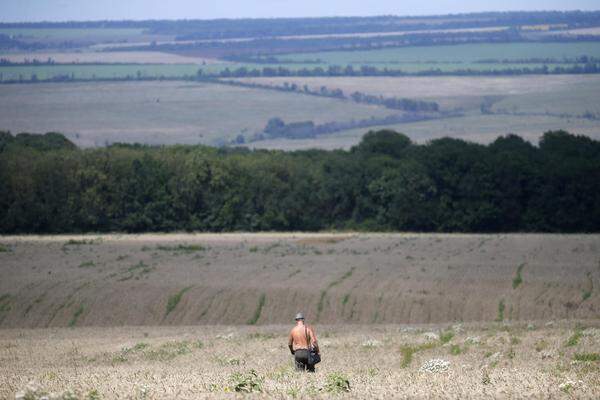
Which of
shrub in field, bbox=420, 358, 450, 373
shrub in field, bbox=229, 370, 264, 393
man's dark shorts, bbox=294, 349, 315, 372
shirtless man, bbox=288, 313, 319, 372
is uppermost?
shrub in field, bbox=229, 370, 264, 393

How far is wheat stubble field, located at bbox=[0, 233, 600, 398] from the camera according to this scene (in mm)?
19500

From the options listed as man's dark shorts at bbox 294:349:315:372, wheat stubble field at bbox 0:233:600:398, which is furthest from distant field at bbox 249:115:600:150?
man's dark shorts at bbox 294:349:315:372

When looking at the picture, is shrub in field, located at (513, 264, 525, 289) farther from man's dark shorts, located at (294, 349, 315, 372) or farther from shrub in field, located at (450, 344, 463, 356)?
man's dark shorts, located at (294, 349, 315, 372)

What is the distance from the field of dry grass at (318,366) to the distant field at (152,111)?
104769 mm

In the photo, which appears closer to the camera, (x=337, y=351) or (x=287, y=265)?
(x=337, y=351)

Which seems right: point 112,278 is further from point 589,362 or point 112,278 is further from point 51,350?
point 589,362

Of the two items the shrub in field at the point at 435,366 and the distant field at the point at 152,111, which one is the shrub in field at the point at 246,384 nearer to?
the shrub in field at the point at 435,366

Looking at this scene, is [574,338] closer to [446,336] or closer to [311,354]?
[446,336]

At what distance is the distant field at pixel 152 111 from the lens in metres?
150

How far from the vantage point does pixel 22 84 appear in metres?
178

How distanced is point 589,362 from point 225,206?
6202 cm

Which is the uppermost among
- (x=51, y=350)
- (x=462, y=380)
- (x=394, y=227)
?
(x=462, y=380)

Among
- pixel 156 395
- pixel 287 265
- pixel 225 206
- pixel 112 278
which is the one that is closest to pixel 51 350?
pixel 156 395

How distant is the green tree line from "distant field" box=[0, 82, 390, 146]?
5182 centimetres
